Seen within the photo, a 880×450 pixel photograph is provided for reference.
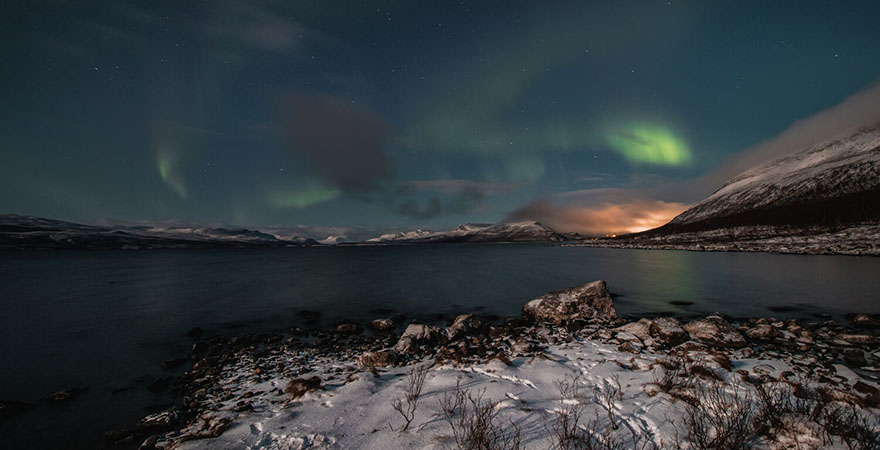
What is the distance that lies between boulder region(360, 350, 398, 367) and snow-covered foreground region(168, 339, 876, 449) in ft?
1.98

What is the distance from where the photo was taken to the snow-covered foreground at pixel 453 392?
233 inches

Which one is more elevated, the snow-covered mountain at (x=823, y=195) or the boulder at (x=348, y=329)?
the snow-covered mountain at (x=823, y=195)

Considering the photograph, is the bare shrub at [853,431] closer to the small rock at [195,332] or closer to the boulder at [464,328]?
the boulder at [464,328]

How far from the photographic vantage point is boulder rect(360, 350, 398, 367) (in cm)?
1069

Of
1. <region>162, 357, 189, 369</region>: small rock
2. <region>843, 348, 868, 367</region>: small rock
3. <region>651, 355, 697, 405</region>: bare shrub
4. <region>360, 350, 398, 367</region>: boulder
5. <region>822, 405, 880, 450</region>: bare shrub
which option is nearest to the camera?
<region>822, 405, 880, 450</region>: bare shrub

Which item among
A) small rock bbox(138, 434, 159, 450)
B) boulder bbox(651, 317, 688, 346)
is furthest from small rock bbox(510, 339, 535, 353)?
small rock bbox(138, 434, 159, 450)

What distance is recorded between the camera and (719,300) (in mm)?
23219

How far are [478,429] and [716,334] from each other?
494 inches

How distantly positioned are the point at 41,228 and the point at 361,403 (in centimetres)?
31768

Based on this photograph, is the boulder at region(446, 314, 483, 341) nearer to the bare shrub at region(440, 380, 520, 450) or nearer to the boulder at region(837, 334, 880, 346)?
the bare shrub at region(440, 380, 520, 450)

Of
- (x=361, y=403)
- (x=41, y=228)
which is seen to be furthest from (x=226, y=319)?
(x=41, y=228)

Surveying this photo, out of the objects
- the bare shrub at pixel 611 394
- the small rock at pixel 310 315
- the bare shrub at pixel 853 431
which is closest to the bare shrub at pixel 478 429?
the bare shrub at pixel 611 394

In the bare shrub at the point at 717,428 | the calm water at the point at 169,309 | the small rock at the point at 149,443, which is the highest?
the bare shrub at the point at 717,428

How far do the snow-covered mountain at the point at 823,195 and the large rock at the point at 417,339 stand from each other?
416 ft
